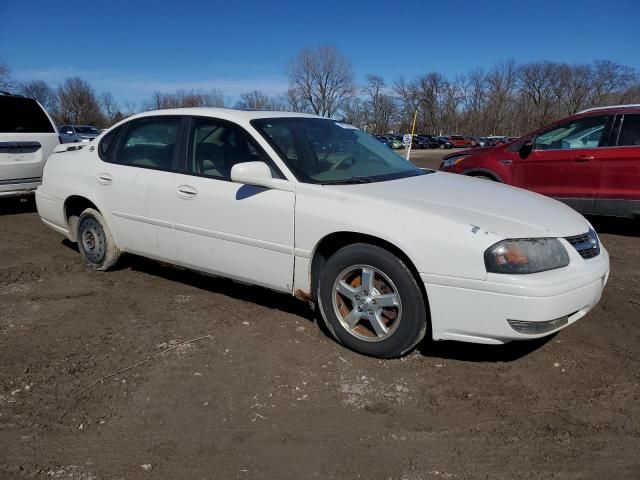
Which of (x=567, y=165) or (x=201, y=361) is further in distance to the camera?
(x=567, y=165)

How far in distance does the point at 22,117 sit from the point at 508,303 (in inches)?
314

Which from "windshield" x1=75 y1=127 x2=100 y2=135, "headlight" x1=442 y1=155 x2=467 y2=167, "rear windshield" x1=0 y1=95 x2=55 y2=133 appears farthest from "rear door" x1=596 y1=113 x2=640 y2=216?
"windshield" x1=75 y1=127 x2=100 y2=135

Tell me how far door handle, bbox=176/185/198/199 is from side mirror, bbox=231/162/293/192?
0.56m

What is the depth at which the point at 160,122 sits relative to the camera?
15.3ft

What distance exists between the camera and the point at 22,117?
324 inches

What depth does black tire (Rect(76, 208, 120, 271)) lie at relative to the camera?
4.96m

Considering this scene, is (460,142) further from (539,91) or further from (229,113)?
(229,113)

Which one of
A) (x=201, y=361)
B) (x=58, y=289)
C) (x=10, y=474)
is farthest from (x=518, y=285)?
(x=58, y=289)

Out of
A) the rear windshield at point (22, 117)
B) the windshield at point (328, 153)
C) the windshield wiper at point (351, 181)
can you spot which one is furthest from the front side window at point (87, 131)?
the windshield wiper at point (351, 181)

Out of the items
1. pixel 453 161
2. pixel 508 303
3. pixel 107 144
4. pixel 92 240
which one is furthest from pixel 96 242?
pixel 453 161

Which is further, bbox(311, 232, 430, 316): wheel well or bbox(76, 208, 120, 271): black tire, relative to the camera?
bbox(76, 208, 120, 271): black tire

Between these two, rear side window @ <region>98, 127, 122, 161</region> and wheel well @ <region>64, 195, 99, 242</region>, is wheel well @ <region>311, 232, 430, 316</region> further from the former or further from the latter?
wheel well @ <region>64, 195, 99, 242</region>

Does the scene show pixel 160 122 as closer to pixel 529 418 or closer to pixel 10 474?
pixel 10 474

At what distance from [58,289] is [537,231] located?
3.93 m
